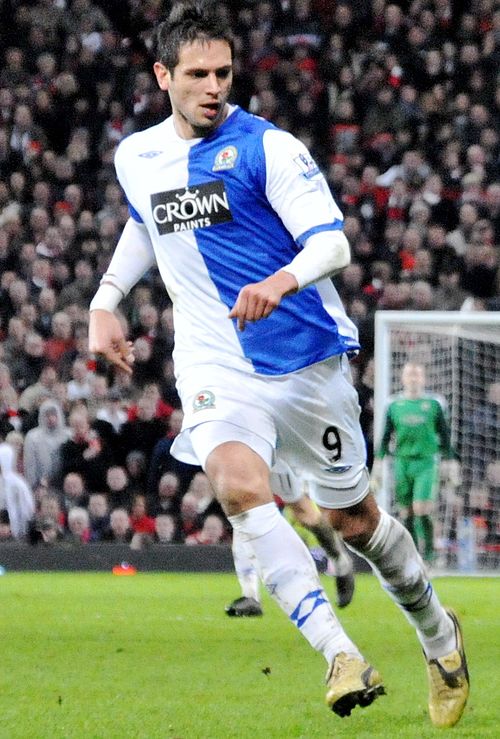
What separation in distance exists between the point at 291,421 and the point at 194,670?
84.7 inches

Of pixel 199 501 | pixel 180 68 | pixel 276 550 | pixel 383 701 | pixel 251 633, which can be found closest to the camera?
pixel 276 550

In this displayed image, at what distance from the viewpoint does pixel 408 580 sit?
530 cm

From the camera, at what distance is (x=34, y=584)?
1323 centimetres

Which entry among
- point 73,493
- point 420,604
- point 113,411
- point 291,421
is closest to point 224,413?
point 291,421

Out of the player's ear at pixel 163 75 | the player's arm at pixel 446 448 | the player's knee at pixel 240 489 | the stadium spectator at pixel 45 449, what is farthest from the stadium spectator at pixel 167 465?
the player's knee at pixel 240 489

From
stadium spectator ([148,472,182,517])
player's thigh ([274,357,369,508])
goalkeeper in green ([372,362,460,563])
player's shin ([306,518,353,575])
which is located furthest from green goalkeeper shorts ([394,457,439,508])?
player's thigh ([274,357,369,508])

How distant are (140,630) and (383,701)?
3431mm

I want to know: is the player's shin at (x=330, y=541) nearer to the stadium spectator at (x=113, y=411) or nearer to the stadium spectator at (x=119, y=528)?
the stadium spectator at (x=119, y=528)

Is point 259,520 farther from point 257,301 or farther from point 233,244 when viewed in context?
point 233,244

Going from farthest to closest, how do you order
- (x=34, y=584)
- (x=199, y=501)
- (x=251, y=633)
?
(x=199, y=501), (x=34, y=584), (x=251, y=633)

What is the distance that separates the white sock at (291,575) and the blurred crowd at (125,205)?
10.6 m

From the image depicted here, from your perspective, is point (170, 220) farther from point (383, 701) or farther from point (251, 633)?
point (251, 633)

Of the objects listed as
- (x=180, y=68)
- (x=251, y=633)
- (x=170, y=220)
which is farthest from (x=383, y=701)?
(x=251, y=633)

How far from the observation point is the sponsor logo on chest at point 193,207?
16.8 feet
